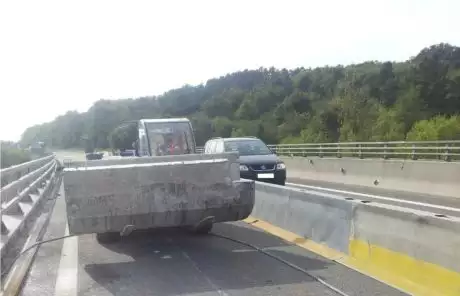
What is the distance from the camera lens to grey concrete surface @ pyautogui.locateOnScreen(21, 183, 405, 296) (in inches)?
238

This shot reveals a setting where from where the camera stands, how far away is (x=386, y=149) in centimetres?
2484

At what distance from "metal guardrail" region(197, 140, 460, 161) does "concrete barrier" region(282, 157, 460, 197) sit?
1.05 meters

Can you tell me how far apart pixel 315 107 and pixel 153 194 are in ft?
240

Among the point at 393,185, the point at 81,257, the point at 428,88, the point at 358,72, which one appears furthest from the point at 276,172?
the point at 358,72

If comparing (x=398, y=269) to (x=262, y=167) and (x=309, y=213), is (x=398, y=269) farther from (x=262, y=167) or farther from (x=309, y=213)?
(x=262, y=167)

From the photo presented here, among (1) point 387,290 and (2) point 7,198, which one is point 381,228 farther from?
(2) point 7,198

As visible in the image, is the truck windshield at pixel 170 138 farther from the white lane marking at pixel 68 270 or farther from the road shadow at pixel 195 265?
the white lane marking at pixel 68 270

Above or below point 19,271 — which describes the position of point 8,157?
above

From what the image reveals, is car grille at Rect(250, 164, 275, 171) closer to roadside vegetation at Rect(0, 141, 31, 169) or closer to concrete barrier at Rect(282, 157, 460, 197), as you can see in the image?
concrete barrier at Rect(282, 157, 460, 197)

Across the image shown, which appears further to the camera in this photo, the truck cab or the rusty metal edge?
the truck cab

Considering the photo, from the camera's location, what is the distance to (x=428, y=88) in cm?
6203

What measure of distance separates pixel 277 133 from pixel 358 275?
64092 mm

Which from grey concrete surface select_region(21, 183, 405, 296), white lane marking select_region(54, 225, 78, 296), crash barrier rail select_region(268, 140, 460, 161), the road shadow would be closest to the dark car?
crash barrier rail select_region(268, 140, 460, 161)

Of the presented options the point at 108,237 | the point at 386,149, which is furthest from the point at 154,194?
the point at 386,149
